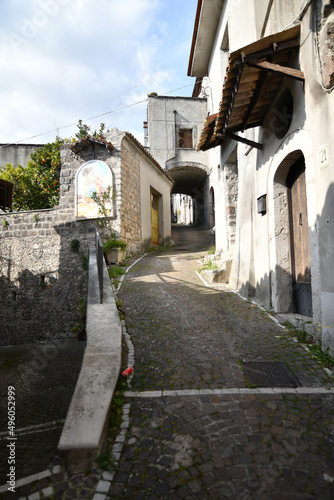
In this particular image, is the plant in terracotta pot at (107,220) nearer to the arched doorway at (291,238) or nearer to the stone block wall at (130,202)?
the stone block wall at (130,202)

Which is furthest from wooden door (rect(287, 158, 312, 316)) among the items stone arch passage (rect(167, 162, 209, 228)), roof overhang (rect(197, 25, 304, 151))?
stone arch passage (rect(167, 162, 209, 228))

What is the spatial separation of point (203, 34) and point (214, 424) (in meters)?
11.1

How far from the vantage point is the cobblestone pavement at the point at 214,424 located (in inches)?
67.0

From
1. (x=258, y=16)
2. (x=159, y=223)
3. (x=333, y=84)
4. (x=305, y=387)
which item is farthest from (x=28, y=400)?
(x=159, y=223)

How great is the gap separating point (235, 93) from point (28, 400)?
534 centimetres

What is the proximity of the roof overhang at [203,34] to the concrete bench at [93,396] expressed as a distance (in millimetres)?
9675

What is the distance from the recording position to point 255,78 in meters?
3.94

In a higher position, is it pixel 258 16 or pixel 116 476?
pixel 258 16

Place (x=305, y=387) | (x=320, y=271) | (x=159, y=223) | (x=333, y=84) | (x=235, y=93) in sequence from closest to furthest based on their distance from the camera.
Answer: (x=305, y=387) → (x=333, y=84) → (x=320, y=271) → (x=235, y=93) → (x=159, y=223)

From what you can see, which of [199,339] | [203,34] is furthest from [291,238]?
[203,34]

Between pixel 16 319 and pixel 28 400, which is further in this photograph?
pixel 16 319

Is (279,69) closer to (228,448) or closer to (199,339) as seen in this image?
(199,339)

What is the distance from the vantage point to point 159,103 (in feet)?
55.1

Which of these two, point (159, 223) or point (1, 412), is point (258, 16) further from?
point (159, 223)
